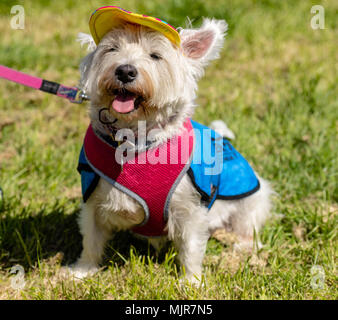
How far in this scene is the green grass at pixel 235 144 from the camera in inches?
113

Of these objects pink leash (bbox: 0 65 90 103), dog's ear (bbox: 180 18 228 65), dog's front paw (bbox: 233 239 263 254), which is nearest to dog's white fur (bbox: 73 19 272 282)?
dog's ear (bbox: 180 18 228 65)

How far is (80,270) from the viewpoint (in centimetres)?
309

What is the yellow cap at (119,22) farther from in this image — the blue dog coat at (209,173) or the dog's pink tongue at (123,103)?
the blue dog coat at (209,173)

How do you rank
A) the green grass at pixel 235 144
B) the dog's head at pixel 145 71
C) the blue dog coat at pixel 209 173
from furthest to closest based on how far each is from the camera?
the green grass at pixel 235 144 < the blue dog coat at pixel 209 173 < the dog's head at pixel 145 71

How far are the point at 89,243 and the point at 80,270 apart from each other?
0.66 feet

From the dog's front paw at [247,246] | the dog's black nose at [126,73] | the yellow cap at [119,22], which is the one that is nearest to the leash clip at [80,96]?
the yellow cap at [119,22]

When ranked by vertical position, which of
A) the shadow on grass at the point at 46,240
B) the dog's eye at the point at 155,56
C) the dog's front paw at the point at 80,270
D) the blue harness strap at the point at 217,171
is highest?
the dog's eye at the point at 155,56

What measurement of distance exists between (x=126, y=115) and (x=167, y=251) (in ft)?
4.15

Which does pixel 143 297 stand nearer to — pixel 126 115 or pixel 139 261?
pixel 139 261

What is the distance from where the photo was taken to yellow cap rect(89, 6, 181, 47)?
2.33 meters

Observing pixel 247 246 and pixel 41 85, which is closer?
pixel 41 85

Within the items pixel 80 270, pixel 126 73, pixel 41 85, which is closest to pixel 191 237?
pixel 80 270

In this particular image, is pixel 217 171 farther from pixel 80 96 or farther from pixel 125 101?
pixel 80 96

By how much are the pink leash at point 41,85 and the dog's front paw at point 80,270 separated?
1.15 metres
